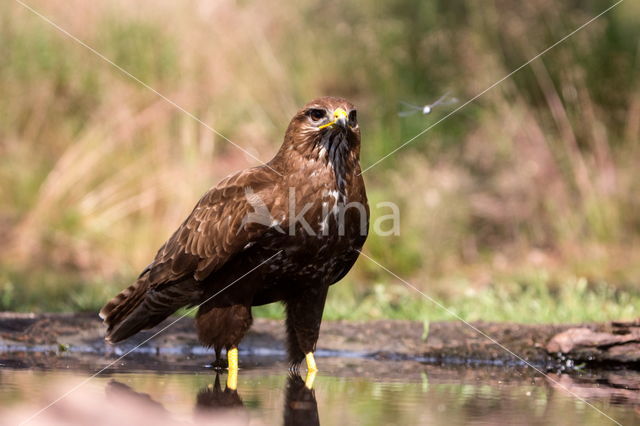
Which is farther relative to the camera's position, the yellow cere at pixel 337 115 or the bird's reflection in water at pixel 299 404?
the yellow cere at pixel 337 115

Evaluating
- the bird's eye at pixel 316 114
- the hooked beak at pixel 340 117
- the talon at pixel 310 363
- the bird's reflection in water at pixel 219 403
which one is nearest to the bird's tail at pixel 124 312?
the talon at pixel 310 363

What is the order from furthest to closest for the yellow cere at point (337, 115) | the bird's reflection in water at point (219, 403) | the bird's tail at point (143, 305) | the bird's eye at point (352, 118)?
1. the bird's tail at point (143, 305)
2. the bird's eye at point (352, 118)
3. the yellow cere at point (337, 115)
4. the bird's reflection in water at point (219, 403)

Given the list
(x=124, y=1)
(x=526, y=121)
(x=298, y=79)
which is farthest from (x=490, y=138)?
(x=124, y=1)

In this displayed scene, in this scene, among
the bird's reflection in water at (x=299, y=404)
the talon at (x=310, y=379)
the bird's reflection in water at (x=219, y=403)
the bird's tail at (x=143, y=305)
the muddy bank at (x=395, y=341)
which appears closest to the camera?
the bird's reflection in water at (x=299, y=404)

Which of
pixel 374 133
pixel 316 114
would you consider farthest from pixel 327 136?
pixel 374 133

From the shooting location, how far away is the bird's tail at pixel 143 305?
6.03 m

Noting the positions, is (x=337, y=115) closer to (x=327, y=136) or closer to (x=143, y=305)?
(x=327, y=136)

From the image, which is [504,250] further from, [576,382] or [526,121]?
[576,382]

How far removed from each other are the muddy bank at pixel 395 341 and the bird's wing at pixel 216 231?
0.61 metres

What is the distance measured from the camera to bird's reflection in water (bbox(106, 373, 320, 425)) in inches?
165

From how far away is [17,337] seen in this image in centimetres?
637

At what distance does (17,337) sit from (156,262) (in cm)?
102

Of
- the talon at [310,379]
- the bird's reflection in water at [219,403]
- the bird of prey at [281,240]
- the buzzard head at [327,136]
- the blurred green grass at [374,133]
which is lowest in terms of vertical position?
the bird's reflection in water at [219,403]

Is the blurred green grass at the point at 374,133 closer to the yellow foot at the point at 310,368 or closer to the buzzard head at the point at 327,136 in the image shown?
the yellow foot at the point at 310,368
